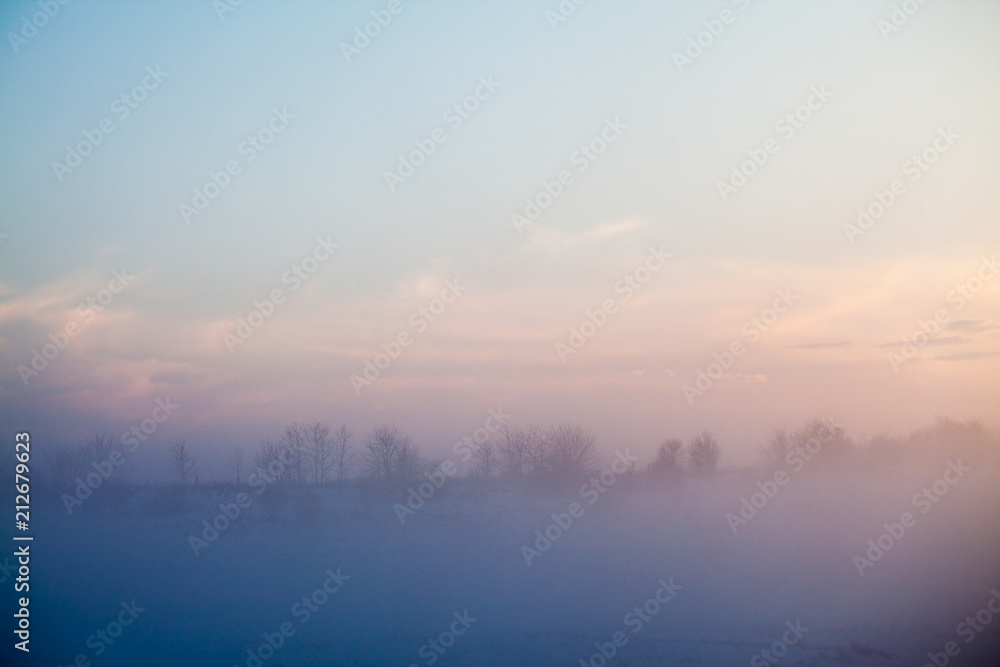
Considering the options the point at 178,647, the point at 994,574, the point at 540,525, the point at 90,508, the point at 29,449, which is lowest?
the point at 994,574

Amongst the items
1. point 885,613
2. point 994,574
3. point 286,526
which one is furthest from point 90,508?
point 994,574

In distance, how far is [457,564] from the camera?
984 inches

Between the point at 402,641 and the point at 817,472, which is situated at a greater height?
the point at 402,641

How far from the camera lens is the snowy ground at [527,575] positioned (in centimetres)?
1770

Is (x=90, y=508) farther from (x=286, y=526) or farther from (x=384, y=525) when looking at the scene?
(x=384, y=525)

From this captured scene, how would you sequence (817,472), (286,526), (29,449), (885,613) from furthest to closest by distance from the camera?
(817,472) → (286,526) → (885,613) → (29,449)

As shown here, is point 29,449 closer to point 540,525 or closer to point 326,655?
point 326,655

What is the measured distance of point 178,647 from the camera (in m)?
17.8

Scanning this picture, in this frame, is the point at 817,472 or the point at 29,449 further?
the point at 817,472

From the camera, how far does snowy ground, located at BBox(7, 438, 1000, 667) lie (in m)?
17.7

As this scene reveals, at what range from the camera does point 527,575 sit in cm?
2400

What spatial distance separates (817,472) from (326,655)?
27.4 metres

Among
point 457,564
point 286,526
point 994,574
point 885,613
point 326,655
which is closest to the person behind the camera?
point 326,655

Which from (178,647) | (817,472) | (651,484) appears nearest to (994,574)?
(817,472)
